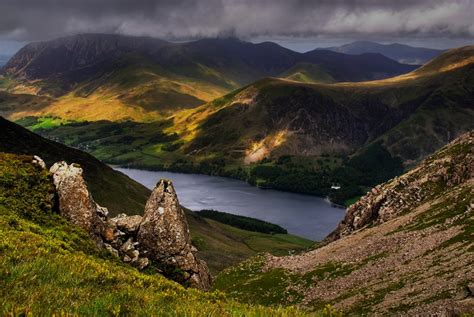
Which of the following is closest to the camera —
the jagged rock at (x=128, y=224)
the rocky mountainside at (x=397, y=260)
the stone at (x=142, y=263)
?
the stone at (x=142, y=263)

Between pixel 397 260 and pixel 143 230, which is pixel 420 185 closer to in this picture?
pixel 397 260

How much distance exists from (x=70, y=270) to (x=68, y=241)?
42.9 ft

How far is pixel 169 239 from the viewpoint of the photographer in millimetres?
42844

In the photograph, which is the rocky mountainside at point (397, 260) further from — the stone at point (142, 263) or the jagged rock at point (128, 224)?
the jagged rock at point (128, 224)

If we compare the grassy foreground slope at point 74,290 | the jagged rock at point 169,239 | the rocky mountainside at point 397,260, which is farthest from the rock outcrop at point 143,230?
the rocky mountainside at point 397,260

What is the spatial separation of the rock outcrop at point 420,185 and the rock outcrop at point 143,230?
72121 millimetres

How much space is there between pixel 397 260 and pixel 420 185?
146 feet

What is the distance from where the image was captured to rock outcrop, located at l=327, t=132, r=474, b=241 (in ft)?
336

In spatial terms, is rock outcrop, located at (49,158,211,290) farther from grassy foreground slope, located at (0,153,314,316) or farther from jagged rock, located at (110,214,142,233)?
grassy foreground slope, located at (0,153,314,316)

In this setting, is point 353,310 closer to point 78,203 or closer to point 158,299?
point 78,203

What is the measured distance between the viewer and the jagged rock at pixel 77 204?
4019cm

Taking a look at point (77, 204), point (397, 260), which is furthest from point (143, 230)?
point (397, 260)

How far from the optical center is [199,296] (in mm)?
23188

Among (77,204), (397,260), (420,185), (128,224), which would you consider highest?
(420,185)
